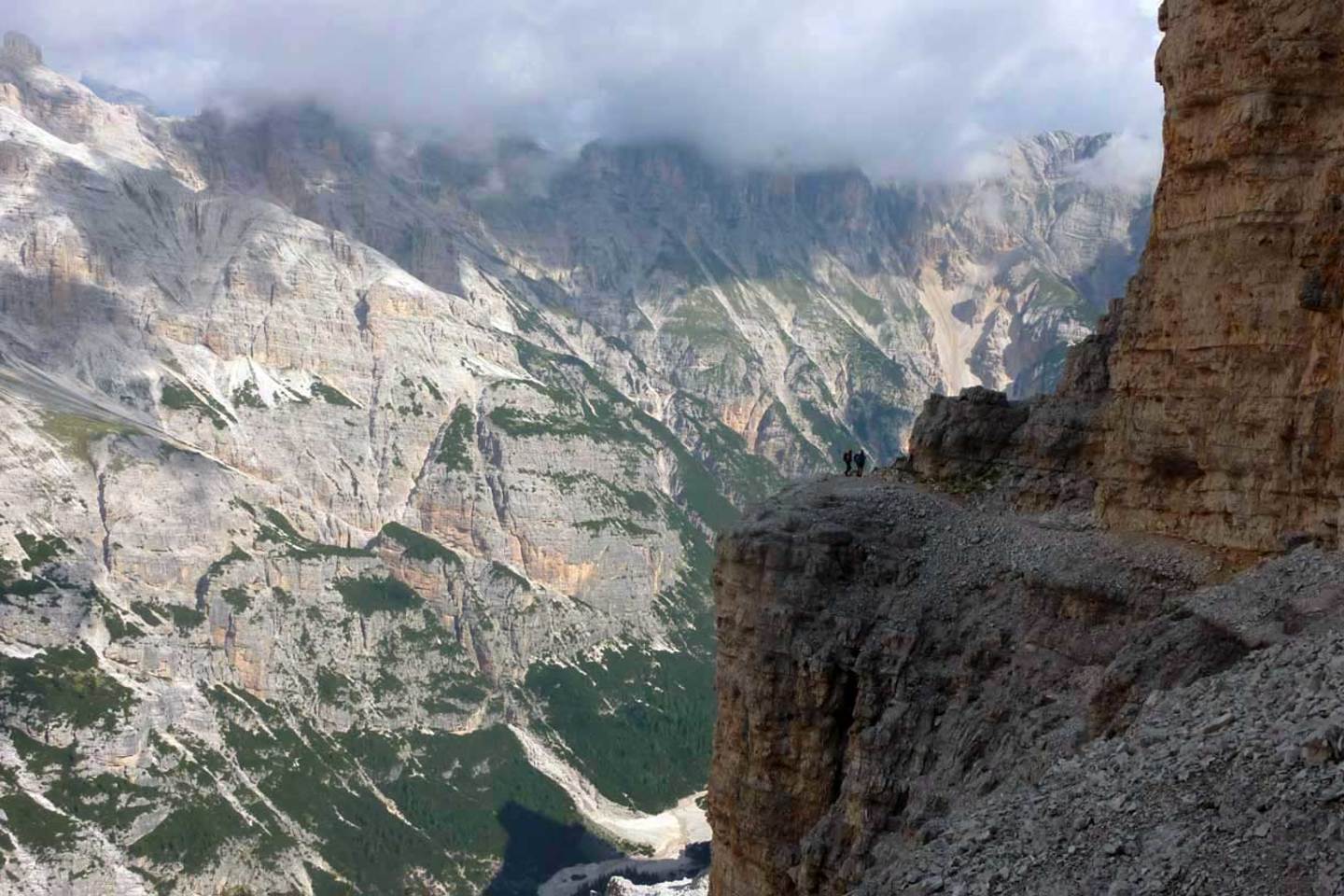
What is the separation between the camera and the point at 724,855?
46.6 meters

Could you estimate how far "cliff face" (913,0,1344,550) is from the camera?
33.8m

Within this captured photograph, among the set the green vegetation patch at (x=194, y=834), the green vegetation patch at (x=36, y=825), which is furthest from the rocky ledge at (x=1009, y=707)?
the green vegetation patch at (x=194, y=834)

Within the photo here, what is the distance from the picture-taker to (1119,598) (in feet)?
120

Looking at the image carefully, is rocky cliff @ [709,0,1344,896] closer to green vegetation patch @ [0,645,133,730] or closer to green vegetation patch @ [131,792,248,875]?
green vegetation patch @ [131,792,248,875]

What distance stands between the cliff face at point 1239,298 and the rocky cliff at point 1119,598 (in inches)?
3.0

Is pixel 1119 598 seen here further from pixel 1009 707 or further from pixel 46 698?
pixel 46 698

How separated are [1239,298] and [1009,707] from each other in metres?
12.5

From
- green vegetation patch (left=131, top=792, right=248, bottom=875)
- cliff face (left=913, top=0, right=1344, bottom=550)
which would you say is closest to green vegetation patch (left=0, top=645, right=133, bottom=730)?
green vegetation patch (left=131, top=792, right=248, bottom=875)

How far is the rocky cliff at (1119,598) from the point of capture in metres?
20.5

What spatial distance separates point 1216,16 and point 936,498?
1730 cm

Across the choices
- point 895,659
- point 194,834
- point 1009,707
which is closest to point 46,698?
point 194,834

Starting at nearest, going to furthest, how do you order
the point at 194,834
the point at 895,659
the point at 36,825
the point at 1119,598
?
the point at 1119,598
the point at 895,659
the point at 36,825
the point at 194,834

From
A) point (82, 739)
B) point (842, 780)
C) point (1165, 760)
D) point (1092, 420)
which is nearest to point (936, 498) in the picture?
point (1092, 420)

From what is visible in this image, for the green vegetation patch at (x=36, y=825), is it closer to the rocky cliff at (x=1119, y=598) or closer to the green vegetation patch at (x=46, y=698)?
the green vegetation patch at (x=46, y=698)
